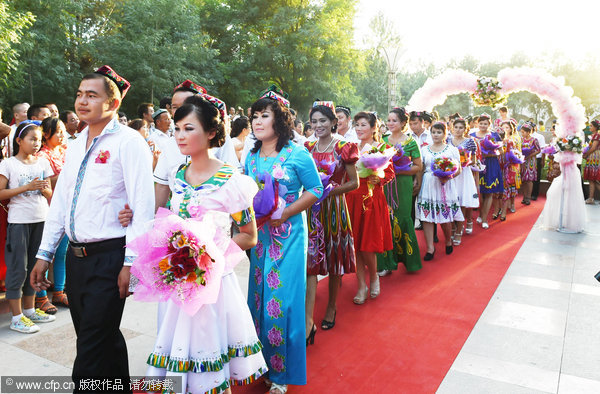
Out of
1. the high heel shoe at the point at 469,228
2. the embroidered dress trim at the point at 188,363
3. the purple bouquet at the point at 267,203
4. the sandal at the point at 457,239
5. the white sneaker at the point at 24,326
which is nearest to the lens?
the embroidered dress trim at the point at 188,363

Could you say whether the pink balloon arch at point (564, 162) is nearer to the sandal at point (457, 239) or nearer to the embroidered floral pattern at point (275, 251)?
the sandal at point (457, 239)

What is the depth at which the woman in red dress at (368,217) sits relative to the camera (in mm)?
4973

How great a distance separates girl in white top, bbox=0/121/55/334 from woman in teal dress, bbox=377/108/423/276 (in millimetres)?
3900

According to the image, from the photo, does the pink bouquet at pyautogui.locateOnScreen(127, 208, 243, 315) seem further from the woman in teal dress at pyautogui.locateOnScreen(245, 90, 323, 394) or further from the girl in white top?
the girl in white top

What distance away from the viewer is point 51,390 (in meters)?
3.24

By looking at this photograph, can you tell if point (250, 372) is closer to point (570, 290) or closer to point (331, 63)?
point (570, 290)

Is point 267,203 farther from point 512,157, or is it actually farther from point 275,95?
point 512,157

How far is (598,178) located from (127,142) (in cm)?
1220

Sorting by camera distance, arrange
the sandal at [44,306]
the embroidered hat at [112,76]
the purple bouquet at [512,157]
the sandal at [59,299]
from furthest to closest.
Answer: the purple bouquet at [512,157] < the sandal at [59,299] < the sandal at [44,306] < the embroidered hat at [112,76]

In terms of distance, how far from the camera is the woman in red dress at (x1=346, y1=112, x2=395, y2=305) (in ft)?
16.3

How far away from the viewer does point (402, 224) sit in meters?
6.03

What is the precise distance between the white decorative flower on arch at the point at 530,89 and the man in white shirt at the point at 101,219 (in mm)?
7803

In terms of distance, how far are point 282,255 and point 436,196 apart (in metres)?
4.39

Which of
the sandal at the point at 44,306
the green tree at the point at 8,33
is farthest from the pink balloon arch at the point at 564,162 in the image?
the green tree at the point at 8,33
